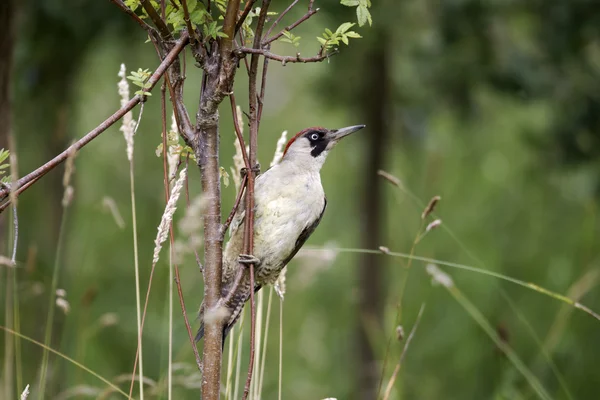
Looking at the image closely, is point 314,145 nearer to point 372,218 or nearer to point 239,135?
point 239,135

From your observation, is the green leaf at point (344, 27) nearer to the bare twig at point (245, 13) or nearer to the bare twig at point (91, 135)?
the bare twig at point (245, 13)

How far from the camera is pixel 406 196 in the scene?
6.34 metres

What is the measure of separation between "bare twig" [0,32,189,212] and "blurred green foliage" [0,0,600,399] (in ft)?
3.19

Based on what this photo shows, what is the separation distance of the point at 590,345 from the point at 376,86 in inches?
94.4

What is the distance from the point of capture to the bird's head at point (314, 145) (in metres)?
3.25

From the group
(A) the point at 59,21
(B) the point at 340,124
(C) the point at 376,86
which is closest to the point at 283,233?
(A) the point at 59,21

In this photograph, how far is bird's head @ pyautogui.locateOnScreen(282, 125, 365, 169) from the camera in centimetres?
325

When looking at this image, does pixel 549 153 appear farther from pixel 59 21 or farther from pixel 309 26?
pixel 59 21

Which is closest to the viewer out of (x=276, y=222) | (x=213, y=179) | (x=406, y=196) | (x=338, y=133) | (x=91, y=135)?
(x=91, y=135)

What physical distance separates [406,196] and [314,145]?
3.13 m

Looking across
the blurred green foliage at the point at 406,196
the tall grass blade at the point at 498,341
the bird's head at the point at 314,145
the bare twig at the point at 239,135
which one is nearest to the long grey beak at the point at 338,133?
the bird's head at the point at 314,145

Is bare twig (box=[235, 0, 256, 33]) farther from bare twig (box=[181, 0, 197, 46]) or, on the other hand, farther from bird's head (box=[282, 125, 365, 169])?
bird's head (box=[282, 125, 365, 169])

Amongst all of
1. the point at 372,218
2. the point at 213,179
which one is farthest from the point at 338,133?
the point at 372,218

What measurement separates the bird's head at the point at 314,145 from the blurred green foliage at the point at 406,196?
1.16 feet
